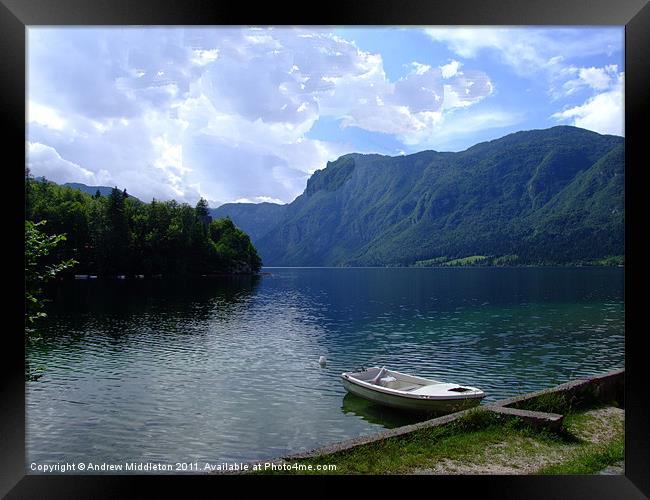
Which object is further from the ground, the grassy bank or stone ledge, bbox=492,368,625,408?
stone ledge, bbox=492,368,625,408

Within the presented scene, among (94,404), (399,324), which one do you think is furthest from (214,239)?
(94,404)

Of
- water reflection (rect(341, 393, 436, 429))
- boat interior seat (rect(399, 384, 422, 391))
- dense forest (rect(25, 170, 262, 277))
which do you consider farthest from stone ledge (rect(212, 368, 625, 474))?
dense forest (rect(25, 170, 262, 277))

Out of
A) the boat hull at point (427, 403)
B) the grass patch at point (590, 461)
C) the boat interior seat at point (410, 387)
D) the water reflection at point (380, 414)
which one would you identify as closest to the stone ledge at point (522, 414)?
the grass patch at point (590, 461)

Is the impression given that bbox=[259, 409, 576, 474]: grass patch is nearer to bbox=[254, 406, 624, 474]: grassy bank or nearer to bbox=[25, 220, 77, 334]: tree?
bbox=[254, 406, 624, 474]: grassy bank

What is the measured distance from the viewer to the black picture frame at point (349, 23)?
386cm

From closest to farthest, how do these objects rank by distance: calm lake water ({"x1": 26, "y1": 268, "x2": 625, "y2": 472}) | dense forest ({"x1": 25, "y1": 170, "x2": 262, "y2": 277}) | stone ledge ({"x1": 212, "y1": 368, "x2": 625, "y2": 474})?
1. stone ledge ({"x1": 212, "y1": 368, "x2": 625, "y2": 474})
2. calm lake water ({"x1": 26, "y1": 268, "x2": 625, "y2": 472})
3. dense forest ({"x1": 25, "y1": 170, "x2": 262, "y2": 277})

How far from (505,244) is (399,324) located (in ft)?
470

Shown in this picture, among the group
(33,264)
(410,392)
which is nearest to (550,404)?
(410,392)

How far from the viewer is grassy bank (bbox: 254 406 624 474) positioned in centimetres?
493

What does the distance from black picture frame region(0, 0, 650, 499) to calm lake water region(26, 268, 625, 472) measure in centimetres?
572

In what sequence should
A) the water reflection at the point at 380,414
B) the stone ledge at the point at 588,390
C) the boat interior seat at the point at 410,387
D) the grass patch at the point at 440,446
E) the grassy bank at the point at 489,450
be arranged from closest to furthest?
the grassy bank at the point at 489,450 → the grass patch at the point at 440,446 → the stone ledge at the point at 588,390 → the water reflection at the point at 380,414 → the boat interior seat at the point at 410,387

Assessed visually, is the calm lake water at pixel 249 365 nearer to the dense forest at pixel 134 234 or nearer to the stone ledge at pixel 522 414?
the stone ledge at pixel 522 414

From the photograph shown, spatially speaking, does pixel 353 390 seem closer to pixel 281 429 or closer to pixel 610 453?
pixel 281 429

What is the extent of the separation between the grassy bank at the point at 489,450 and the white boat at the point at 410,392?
449cm
